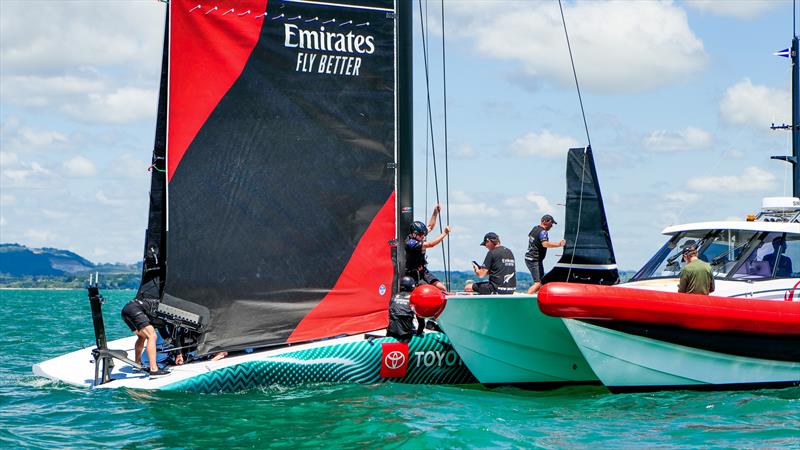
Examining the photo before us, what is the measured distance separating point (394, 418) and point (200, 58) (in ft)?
16.1

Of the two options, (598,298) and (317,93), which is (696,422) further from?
Answer: (317,93)

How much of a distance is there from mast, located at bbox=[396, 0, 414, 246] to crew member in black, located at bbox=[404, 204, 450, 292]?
6.4 inches

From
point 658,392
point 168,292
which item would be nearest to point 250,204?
point 168,292

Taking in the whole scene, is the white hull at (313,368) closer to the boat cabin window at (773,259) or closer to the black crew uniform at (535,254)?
the black crew uniform at (535,254)

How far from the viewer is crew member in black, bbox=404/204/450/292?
13203 mm

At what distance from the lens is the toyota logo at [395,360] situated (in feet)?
41.2

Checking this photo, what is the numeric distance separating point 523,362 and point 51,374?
5.84 meters

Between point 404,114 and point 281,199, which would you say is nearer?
point 281,199

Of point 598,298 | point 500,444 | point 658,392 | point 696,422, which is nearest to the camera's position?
point 500,444

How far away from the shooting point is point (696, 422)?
1077cm

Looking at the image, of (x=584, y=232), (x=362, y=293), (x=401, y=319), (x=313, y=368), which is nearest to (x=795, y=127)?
(x=584, y=232)

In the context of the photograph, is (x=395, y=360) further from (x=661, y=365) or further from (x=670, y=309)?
(x=670, y=309)

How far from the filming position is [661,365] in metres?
12.4

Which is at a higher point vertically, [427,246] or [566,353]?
[427,246]
